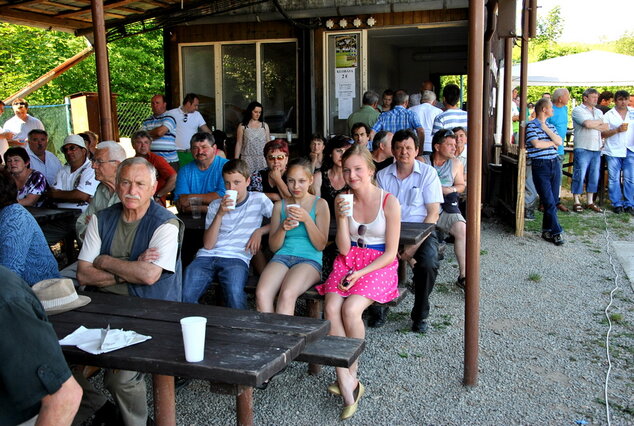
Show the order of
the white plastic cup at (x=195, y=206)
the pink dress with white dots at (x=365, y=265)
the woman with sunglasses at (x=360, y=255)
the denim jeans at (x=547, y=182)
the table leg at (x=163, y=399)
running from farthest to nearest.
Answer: the denim jeans at (x=547, y=182), the white plastic cup at (x=195, y=206), the pink dress with white dots at (x=365, y=265), the woman with sunglasses at (x=360, y=255), the table leg at (x=163, y=399)

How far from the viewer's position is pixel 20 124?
31.6 ft

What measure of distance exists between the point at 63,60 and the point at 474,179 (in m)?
18.4

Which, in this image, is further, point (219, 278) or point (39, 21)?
point (39, 21)

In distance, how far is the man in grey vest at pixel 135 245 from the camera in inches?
123

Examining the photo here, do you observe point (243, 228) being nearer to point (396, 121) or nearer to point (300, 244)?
point (300, 244)

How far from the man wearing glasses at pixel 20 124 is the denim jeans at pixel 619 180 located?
8.83m

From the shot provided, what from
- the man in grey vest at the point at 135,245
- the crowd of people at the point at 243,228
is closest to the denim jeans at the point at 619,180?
the crowd of people at the point at 243,228

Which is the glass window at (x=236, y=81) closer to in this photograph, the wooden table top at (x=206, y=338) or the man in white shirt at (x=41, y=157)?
the man in white shirt at (x=41, y=157)

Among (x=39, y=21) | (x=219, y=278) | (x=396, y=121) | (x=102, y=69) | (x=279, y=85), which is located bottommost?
(x=219, y=278)

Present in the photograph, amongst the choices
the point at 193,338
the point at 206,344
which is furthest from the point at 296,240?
the point at 193,338

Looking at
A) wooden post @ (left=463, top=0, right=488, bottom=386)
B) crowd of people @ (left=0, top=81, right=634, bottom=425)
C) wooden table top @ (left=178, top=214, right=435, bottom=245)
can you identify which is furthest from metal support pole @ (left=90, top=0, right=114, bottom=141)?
wooden post @ (left=463, top=0, right=488, bottom=386)

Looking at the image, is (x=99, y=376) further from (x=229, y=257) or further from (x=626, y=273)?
(x=626, y=273)

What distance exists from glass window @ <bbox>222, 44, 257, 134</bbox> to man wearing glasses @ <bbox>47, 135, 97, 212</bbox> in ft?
15.0

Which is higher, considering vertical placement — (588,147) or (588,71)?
(588,71)
